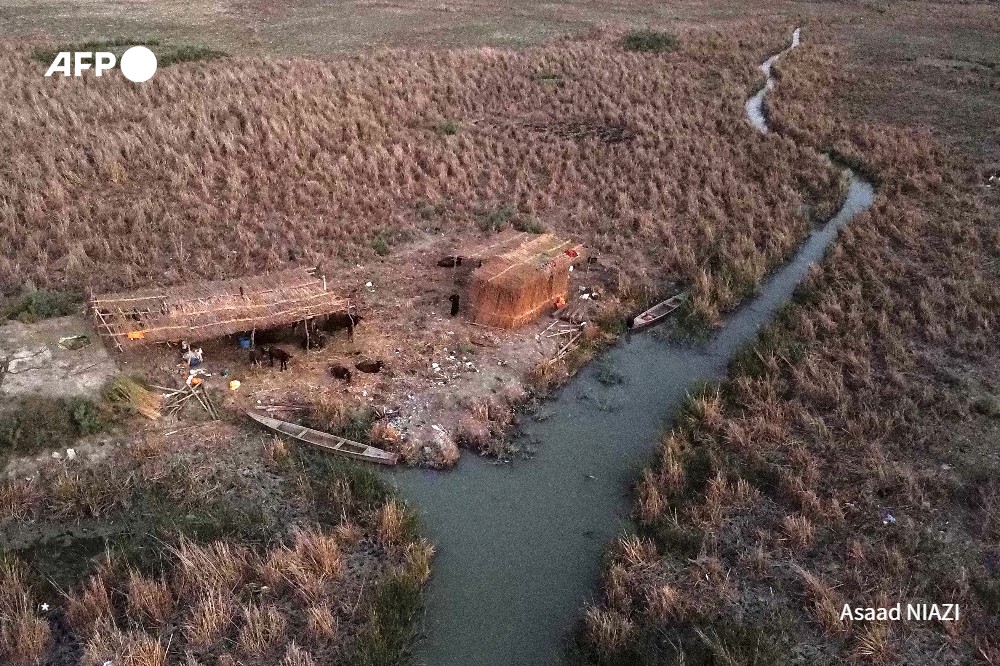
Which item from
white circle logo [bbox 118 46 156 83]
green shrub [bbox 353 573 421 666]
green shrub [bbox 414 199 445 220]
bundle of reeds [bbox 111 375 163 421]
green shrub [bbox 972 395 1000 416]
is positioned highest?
white circle logo [bbox 118 46 156 83]

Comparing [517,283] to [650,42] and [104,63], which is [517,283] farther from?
[650,42]

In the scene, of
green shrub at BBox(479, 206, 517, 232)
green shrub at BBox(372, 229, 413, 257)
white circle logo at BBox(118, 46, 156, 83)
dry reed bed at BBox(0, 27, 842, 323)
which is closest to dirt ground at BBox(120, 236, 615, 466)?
green shrub at BBox(372, 229, 413, 257)

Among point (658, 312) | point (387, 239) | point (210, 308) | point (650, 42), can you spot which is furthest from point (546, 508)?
point (650, 42)

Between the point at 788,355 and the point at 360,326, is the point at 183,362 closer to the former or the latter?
the point at 360,326

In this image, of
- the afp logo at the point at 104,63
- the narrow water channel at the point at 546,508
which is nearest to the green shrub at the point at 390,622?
the narrow water channel at the point at 546,508

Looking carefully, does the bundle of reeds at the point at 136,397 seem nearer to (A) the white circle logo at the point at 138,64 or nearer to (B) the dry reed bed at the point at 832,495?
(B) the dry reed bed at the point at 832,495

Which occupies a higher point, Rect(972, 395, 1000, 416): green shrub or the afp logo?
the afp logo

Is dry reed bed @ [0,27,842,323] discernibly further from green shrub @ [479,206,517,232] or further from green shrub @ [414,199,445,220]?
green shrub @ [479,206,517,232]
